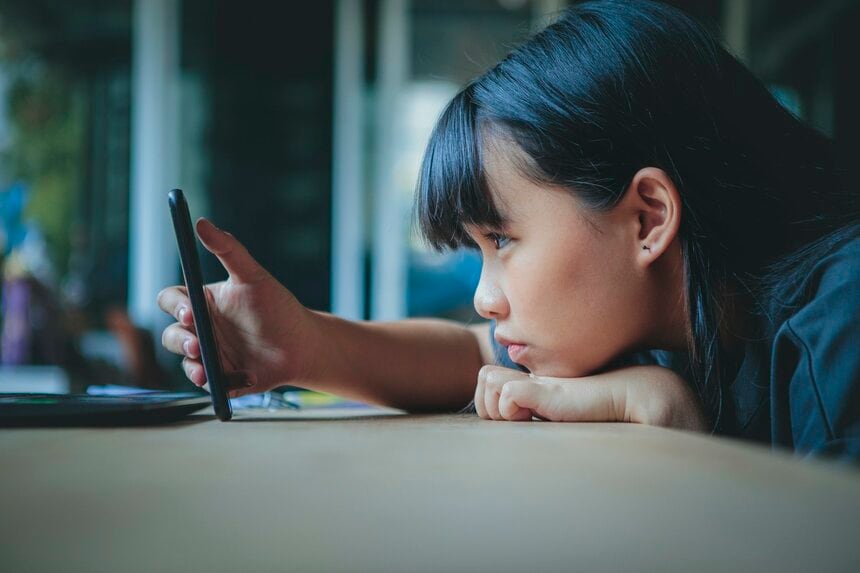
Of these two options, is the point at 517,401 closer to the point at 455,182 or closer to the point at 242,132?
the point at 455,182

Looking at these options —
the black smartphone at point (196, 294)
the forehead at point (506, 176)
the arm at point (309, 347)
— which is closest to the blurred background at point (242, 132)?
the arm at point (309, 347)

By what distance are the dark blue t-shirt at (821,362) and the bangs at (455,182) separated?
1.01 ft

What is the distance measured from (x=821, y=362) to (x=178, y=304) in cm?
Result: 58

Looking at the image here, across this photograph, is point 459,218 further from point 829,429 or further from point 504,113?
point 829,429

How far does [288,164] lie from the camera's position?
13.2ft

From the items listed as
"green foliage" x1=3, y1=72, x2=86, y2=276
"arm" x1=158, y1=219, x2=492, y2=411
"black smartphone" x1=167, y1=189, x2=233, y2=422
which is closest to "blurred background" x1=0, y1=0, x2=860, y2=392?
"green foliage" x1=3, y1=72, x2=86, y2=276

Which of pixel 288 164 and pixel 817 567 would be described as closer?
pixel 817 567

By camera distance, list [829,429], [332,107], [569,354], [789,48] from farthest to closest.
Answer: [332,107], [789,48], [569,354], [829,429]

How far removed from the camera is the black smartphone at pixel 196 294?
62cm

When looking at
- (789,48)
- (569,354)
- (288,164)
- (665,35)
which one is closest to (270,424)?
(569,354)

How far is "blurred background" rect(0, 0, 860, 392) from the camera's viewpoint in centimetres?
394

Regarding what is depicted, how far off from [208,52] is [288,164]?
69cm

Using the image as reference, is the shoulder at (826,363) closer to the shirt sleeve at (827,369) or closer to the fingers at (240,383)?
the shirt sleeve at (827,369)

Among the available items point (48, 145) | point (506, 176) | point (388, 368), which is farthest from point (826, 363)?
point (48, 145)
